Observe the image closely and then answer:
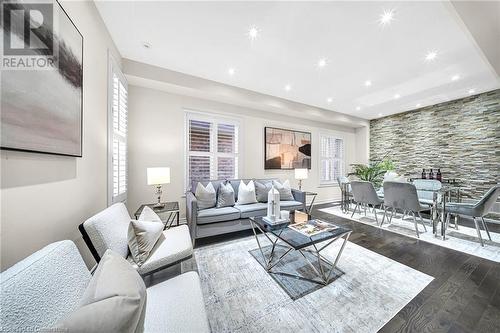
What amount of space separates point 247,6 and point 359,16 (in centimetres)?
123

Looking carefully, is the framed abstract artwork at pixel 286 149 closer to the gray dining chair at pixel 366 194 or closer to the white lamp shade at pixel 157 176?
the gray dining chair at pixel 366 194

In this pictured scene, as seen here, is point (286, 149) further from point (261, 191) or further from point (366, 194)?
point (366, 194)

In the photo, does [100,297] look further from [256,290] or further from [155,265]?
[256,290]

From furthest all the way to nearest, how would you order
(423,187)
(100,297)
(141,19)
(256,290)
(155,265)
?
1. (423,187)
2. (141,19)
3. (256,290)
4. (155,265)
5. (100,297)

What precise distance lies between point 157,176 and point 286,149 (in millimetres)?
3193

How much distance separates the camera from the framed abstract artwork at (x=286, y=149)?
14.2 ft

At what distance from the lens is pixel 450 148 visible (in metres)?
4.13

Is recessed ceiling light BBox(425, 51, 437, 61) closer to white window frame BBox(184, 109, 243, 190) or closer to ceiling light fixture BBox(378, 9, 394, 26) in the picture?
ceiling light fixture BBox(378, 9, 394, 26)

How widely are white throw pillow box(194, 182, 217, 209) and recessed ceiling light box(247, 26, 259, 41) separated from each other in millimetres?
2313

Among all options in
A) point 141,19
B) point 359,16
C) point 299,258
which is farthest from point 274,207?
point 141,19

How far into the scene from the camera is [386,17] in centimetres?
188

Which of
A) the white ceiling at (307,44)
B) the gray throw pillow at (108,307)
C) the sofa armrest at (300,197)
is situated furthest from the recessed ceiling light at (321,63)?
the gray throw pillow at (108,307)

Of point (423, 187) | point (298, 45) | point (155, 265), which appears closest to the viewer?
point (155, 265)

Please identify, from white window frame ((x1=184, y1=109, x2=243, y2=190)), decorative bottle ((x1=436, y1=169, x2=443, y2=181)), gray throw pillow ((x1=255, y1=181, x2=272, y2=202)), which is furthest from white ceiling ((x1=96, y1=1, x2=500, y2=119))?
gray throw pillow ((x1=255, y1=181, x2=272, y2=202))
